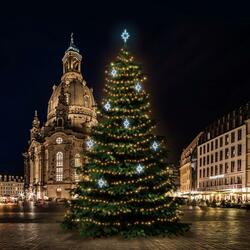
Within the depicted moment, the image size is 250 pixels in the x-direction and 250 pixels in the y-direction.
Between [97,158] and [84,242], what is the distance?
494 cm

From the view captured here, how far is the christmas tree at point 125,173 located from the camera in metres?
19.9

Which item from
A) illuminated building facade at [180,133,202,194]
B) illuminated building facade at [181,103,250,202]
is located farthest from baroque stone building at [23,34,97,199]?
illuminated building facade at [181,103,250,202]

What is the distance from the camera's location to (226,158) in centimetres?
8162

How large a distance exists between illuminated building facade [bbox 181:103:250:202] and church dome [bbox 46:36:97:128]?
55.7 meters

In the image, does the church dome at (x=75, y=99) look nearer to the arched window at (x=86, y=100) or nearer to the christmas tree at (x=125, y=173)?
the arched window at (x=86, y=100)

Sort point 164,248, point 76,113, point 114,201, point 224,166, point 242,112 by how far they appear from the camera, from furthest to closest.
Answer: point 76,113 → point 224,166 → point 242,112 → point 114,201 → point 164,248

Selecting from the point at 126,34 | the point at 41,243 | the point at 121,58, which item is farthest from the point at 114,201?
the point at 126,34

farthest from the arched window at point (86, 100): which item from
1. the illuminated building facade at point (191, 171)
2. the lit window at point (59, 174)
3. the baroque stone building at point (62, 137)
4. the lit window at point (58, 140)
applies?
the illuminated building facade at point (191, 171)

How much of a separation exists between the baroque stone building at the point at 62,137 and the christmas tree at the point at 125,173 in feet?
337

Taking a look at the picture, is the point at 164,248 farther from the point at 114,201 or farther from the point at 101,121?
the point at 101,121

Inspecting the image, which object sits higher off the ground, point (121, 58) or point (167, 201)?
point (121, 58)

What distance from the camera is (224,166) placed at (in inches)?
3236

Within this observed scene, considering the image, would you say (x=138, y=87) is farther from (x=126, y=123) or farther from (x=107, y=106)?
(x=126, y=123)

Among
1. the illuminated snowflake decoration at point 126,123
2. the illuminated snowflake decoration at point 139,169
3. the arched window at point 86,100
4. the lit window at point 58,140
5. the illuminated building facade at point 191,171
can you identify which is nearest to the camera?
the illuminated snowflake decoration at point 139,169
